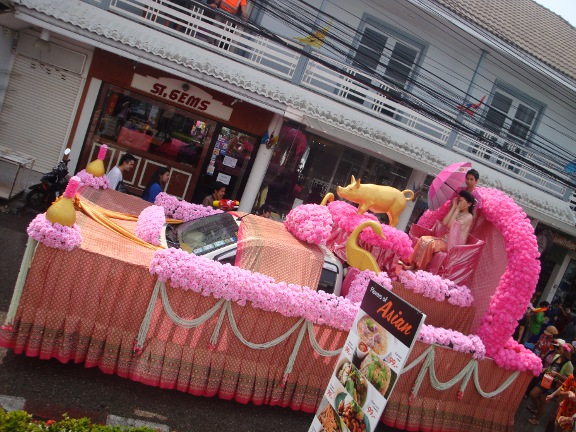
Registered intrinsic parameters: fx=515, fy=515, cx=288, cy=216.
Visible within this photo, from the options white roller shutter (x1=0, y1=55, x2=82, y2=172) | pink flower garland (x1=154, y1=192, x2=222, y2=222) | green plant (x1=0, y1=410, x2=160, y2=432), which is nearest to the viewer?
green plant (x1=0, y1=410, x2=160, y2=432)

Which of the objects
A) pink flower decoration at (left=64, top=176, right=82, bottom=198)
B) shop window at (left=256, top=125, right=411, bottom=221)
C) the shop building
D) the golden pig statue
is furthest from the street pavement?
shop window at (left=256, top=125, right=411, bottom=221)

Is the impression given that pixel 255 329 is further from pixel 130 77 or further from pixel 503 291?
pixel 130 77

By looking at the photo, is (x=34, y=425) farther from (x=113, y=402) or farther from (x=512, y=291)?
(x=512, y=291)

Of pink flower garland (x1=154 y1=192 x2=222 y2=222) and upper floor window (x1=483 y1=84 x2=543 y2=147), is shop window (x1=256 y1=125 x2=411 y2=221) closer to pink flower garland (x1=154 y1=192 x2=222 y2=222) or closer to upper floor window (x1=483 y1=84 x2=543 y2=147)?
upper floor window (x1=483 y1=84 x2=543 y2=147)

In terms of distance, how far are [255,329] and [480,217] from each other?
12.4 feet

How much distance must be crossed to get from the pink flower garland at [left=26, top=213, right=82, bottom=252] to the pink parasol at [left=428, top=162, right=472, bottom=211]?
5143mm

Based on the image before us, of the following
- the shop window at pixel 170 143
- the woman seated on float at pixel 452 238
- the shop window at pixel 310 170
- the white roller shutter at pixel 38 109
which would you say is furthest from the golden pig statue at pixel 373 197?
the white roller shutter at pixel 38 109

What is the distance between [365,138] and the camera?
11.8 m

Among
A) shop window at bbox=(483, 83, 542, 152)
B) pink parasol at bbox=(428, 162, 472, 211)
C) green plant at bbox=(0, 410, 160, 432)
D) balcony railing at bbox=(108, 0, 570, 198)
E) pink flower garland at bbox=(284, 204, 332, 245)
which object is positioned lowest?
green plant at bbox=(0, 410, 160, 432)

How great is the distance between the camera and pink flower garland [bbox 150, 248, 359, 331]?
17.0ft

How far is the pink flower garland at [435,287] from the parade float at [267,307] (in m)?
0.02

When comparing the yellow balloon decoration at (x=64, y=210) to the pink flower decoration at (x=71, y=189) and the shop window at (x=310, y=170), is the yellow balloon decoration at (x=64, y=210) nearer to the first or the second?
the pink flower decoration at (x=71, y=189)

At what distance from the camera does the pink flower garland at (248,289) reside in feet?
17.0

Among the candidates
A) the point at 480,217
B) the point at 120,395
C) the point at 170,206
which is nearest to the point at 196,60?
the point at 170,206
